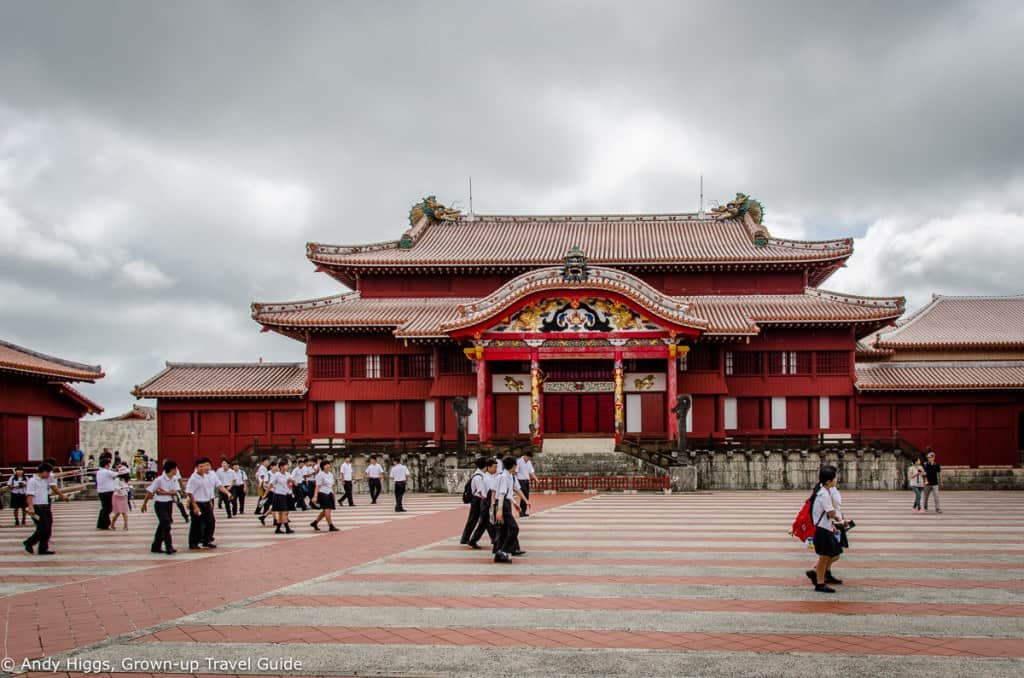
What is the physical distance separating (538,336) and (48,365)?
67.3 ft

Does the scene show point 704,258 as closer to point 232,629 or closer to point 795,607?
point 795,607

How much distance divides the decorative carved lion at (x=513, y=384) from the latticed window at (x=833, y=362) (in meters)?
12.7

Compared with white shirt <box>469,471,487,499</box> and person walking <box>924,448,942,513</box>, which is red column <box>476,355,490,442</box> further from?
white shirt <box>469,471,487,499</box>

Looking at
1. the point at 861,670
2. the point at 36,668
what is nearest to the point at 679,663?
the point at 861,670

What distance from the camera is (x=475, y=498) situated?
15.1 m

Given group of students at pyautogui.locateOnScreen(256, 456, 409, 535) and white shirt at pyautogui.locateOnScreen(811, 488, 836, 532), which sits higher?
white shirt at pyautogui.locateOnScreen(811, 488, 836, 532)

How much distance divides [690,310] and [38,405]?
27329mm

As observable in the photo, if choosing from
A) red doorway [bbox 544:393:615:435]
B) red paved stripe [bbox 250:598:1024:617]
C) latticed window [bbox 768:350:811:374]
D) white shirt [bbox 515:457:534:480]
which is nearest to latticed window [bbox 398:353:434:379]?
red doorway [bbox 544:393:615:435]

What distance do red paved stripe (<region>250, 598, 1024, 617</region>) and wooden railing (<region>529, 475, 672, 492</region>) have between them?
19537mm

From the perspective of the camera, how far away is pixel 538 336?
3531 centimetres

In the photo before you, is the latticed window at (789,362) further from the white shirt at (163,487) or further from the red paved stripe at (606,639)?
the red paved stripe at (606,639)

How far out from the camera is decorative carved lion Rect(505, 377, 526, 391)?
38.3 m

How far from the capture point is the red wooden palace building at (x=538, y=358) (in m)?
35.4

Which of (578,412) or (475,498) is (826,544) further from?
(578,412)
